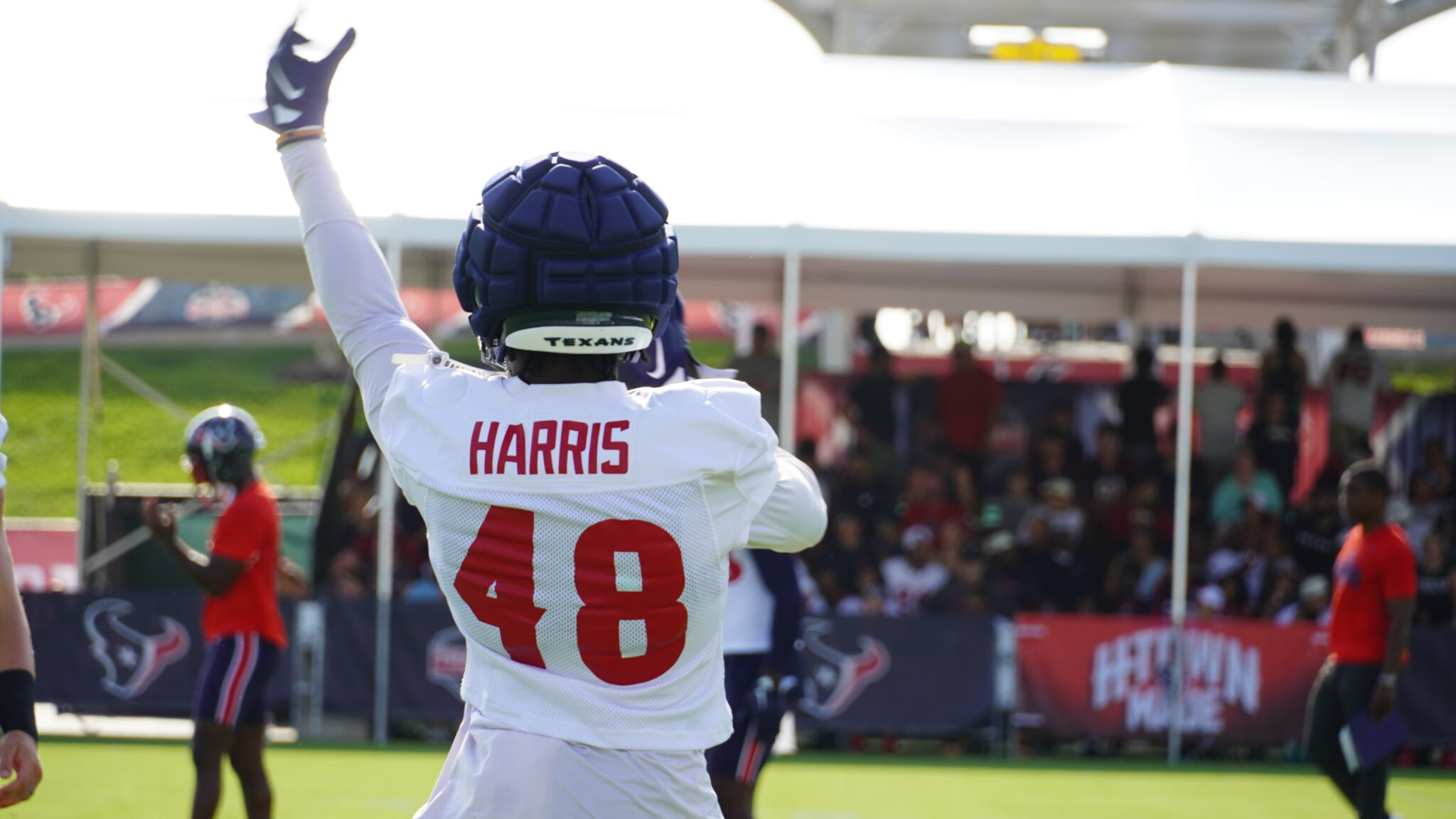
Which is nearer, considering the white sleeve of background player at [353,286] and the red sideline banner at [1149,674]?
the white sleeve of background player at [353,286]

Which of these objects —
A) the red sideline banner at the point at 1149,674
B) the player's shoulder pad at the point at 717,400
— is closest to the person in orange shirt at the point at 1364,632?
the red sideline banner at the point at 1149,674

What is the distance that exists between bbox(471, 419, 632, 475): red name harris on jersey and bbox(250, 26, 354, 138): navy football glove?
0.64 metres

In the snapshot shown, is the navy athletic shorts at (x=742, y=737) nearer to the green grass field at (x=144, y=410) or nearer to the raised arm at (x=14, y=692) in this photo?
the raised arm at (x=14, y=692)

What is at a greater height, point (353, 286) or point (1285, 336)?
point (353, 286)

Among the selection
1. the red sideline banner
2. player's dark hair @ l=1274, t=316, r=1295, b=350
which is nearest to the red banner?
the red sideline banner

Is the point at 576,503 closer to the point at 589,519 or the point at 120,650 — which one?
the point at 589,519

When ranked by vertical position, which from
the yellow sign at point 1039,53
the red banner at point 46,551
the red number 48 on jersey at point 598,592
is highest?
the yellow sign at point 1039,53

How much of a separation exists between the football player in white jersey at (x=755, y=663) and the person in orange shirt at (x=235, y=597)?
214 cm

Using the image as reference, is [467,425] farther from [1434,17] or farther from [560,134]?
[1434,17]

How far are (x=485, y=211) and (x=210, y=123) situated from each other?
1045 centimetres

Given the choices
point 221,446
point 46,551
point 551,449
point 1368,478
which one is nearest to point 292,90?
point 551,449

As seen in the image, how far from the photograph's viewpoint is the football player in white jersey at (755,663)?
5801mm

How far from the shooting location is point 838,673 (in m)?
11.3

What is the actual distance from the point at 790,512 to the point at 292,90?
40.5 inches
